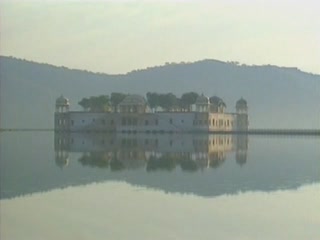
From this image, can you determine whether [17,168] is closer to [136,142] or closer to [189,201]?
[136,142]

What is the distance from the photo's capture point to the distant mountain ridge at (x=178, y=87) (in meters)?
4.59

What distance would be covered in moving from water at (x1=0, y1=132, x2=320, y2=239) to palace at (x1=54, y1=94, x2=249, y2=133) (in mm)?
92

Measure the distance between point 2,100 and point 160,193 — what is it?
1268 millimetres

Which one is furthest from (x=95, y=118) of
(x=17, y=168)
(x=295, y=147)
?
(x=295, y=147)

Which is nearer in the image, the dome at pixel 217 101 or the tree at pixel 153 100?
the tree at pixel 153 100

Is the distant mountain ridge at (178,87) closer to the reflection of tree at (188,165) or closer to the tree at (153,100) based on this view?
the tree at (153,100)

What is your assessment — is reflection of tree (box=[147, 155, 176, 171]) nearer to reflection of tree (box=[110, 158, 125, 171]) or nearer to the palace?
reflection of tree (box=[110, 158, 125, 171])

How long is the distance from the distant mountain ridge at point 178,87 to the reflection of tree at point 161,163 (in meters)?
0.50

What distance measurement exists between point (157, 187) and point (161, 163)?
34 cm

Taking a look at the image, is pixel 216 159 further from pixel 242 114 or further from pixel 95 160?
pixel 95 160

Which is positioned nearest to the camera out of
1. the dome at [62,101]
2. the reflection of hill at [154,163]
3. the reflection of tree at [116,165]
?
the reflection of hill at [154,163]

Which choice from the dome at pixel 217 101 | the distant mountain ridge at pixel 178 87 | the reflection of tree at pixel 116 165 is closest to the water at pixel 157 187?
the reflection of tree at pixel 116 165

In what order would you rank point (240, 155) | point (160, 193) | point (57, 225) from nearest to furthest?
point (57, 225) < point (160, 193) < point (240, 155)

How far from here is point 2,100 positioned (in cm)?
454
